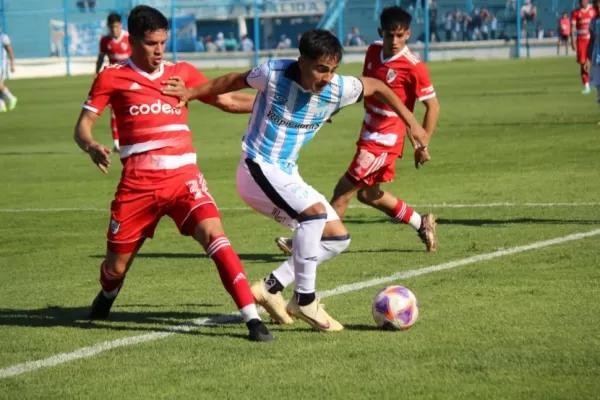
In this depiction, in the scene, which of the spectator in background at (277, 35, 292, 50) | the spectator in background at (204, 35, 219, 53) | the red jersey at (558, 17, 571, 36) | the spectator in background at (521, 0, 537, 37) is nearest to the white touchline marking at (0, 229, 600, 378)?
the red jersey at (558, 17, 571, 36)

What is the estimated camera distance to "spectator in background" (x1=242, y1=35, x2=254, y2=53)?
62.6 metres

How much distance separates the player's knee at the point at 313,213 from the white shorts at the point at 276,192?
20 mm

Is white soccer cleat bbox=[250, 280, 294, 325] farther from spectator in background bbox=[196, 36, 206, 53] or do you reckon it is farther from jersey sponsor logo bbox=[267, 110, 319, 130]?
spectator in background bbox=[196, 36, 206, 53]

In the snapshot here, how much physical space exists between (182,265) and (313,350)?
3574mm

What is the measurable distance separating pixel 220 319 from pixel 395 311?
127 cm

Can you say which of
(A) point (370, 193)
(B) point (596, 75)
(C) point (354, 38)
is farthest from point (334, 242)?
(C) point (354, 38)

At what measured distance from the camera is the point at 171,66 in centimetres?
785

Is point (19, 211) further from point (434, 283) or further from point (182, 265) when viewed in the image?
point (434, 283)

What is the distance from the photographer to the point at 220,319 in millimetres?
7734

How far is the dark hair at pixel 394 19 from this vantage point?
34.3 ft

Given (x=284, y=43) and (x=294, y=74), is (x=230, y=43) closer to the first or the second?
(x=284, y=43)

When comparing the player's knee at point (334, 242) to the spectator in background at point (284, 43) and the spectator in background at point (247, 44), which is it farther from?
the spectator in background at point (284, 43)

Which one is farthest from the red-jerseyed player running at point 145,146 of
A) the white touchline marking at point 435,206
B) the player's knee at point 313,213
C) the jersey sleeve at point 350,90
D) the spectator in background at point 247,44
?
the spectator in background at point 247,44

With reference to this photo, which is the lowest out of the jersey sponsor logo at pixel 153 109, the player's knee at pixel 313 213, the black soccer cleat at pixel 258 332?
the black soccer cleat at pixel 258 332
